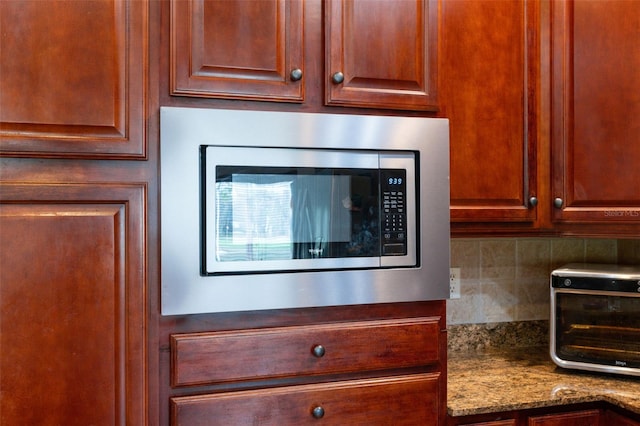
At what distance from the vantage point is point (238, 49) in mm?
1257

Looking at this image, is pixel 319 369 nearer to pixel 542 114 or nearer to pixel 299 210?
pixel 299 210

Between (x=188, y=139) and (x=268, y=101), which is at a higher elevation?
(x=268, y=101)

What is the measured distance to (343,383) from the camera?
4.31ft

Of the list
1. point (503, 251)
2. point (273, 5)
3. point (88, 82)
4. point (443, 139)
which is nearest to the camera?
point (88, 82)

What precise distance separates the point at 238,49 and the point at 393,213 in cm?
54

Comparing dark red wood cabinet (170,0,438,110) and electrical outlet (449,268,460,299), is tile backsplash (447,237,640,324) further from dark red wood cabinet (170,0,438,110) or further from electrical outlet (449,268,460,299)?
dark red wood cabinet (170,0,438,110)

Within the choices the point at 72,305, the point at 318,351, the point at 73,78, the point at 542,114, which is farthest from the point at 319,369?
the point at 542,114

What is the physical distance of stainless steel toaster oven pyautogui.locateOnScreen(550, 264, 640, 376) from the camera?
5.36ft

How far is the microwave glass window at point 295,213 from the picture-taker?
4.06 feet

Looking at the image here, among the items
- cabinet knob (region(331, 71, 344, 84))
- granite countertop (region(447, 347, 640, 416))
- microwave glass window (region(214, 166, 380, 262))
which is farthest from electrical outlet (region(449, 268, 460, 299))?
cabinet knob (region(331, 71, 344, 84))

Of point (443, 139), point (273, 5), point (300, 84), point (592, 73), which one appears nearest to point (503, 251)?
point (592, 73)

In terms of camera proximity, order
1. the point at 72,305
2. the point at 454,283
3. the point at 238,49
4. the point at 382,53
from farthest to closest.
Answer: the point at 454,283 → the point at 382,53 → the point at 238,49 → the point at 72,305

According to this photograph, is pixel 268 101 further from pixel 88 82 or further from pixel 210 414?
pixel 210 414

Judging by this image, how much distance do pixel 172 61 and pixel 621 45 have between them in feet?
4.29
